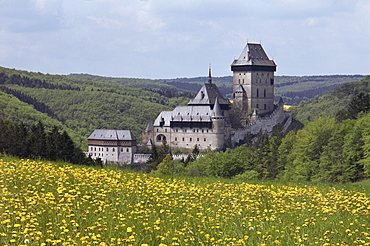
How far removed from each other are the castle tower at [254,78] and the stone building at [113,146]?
26.3 metres

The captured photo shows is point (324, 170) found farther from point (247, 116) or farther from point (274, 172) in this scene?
point (247, 116)

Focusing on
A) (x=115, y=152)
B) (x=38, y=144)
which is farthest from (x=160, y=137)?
(x=38, y=144)

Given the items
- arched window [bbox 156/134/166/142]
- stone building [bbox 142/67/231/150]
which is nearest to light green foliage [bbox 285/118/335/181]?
stone building [bbox 142/67/231/150]

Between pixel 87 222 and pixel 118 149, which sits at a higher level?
pixel 87 222

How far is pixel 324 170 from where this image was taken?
61.2m

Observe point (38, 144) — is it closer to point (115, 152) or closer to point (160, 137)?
A: point (160, 137)

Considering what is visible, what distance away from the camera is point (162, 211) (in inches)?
560

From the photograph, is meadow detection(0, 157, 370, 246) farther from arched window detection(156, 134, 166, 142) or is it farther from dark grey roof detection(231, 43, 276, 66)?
dark grey roof detection(231, 43, 276, 66)

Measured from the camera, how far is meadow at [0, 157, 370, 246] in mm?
12656

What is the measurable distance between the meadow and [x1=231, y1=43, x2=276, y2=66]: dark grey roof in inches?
5467

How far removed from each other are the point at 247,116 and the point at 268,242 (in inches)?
5335

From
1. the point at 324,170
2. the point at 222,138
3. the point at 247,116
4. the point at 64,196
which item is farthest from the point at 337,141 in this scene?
the point at 247,116

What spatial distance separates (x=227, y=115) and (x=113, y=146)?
26.2 m

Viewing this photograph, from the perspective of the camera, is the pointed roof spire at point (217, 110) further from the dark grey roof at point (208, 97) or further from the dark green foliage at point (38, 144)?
the dark green foliage at point (38, 144)
